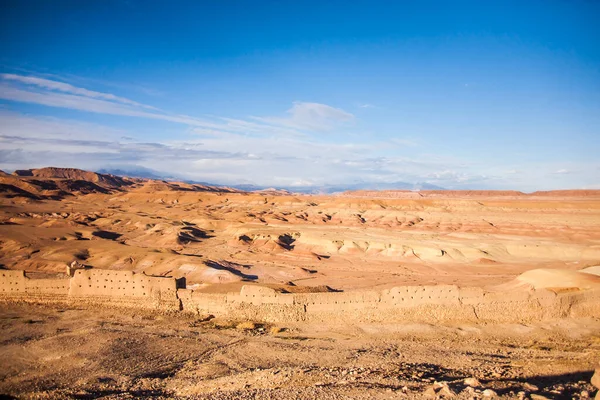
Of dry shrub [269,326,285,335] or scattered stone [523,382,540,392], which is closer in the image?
scattered stone [523,382,540,392]

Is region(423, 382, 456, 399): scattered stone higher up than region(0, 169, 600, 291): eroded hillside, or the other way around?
region(423, 382, 456, 399): scattered stone

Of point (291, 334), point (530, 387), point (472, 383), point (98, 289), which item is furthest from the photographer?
point (98, 289)

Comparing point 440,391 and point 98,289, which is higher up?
point 440,391

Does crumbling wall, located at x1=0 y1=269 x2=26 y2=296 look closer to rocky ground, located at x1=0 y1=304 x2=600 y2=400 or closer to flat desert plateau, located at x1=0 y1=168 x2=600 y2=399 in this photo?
flat desert plateau, located at x1=0 y1=168 x2=600 y2=399

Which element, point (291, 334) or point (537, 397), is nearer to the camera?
point (537, 397)

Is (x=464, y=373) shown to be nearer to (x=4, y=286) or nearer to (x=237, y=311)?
(x=237, y=311)

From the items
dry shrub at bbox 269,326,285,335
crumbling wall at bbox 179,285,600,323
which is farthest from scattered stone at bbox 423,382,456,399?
dry shrub at bbox 269,326,285,335

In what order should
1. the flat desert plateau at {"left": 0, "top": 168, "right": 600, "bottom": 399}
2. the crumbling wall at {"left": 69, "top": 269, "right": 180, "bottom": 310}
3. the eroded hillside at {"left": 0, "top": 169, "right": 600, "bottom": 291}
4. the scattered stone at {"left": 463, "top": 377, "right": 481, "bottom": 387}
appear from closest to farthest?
1. the scattered stone at {"left": 463, "top": 377, "right": 481, "bottom": 387}
2. the flat desert plateau at {"left": 0, "top": 168, "right": 600, "bottom": 399}
3. the crumbling wall at {"left": 69, "top": 269, "right": 180, "bottom": 310}
4. the eroded hillside at {"left": 0, "top": 169, "right": 600, "bottom": 291}

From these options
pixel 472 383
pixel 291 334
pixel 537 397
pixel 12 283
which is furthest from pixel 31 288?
pixel 537 397

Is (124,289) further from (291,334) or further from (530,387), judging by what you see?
(530,387)

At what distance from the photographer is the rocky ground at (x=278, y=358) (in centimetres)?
1059

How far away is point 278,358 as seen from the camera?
14086 mm

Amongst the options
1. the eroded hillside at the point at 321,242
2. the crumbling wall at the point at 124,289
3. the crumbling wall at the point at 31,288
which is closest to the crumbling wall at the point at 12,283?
the crumbling wall at the point at 31,288

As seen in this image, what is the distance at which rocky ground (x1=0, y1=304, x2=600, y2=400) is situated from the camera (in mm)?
10594
